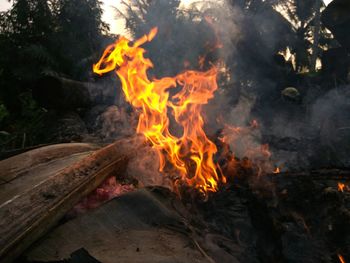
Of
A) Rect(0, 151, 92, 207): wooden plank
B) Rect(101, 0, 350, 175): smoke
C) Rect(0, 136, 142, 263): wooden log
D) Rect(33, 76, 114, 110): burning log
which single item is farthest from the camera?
Rect(101, 0, 350, 175): smoke

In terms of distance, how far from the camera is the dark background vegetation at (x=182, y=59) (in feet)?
27.0

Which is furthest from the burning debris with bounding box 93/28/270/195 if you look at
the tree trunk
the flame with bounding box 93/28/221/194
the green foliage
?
the tree trunk

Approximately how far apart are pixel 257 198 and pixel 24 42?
589 inches

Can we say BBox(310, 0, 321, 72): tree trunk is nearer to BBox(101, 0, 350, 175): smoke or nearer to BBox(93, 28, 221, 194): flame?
BBox(101, 0, 350, 175): smoke

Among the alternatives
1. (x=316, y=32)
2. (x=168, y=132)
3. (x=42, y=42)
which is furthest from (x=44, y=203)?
(x=316, y=32)

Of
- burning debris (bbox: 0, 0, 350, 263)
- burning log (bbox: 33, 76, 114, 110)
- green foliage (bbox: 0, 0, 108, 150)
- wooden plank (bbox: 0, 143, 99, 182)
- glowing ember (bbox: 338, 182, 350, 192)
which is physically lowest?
glowing ember (bbox: 338, 182, 350, 192)

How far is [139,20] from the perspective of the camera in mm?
26203

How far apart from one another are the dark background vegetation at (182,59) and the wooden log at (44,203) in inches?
114

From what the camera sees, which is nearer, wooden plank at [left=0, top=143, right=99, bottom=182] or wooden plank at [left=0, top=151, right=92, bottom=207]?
wooden plank at [left=0, top=151, right=92, bottom=207]

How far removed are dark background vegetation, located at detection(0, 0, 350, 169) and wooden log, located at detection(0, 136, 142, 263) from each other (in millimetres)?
2900

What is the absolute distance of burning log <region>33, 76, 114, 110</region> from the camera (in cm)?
748

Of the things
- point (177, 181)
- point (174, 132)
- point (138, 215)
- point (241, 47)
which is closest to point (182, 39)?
point (241, 47)

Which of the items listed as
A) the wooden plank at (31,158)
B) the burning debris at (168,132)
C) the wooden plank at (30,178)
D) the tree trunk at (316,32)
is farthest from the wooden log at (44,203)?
the tree trunk at (316,32)

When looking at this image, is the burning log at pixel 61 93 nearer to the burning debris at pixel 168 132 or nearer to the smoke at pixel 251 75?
the burning debris at pixel 168 132
